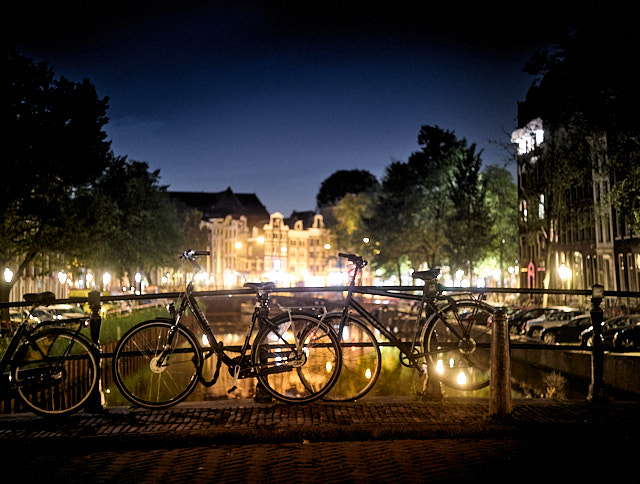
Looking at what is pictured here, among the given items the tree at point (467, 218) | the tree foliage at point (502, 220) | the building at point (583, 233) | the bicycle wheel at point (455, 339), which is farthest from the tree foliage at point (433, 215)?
the bicycle wheel at point (455, 339)

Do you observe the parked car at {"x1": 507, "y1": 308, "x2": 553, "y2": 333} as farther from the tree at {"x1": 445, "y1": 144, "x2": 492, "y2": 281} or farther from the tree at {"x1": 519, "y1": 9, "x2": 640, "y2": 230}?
the tree at {"x1": 445, "y1": 144, "x2": 492, "y2": 281}

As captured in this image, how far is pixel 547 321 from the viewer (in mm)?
32531

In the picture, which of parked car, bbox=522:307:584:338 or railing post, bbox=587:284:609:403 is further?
parked car, bbox=522:307:584:338

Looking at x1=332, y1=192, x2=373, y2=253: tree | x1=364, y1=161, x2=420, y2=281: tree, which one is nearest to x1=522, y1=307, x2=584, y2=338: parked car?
x1=364, y1=161, x2=420, y2=281: tree

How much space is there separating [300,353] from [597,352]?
3.23 metres

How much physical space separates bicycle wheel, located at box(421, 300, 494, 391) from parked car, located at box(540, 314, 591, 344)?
22.9 meters

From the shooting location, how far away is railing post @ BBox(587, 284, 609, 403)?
295 inches

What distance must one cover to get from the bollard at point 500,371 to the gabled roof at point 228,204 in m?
127

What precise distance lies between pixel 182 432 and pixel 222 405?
3.49 feet

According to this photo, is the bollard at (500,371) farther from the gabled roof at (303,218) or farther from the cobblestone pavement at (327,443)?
the gabled roof at (303,218)

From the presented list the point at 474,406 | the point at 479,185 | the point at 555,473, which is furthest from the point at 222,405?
the point at 479,185

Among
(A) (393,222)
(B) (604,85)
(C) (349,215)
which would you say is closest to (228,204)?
(C) (349,215)

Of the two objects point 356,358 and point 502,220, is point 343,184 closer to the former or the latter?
point 502,220

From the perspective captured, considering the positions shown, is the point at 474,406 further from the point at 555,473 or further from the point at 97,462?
the point at 97,462
